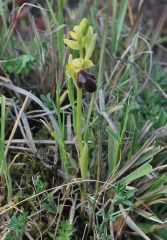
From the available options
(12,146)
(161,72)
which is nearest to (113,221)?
(12,146)

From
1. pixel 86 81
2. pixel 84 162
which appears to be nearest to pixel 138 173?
pixel 84 162

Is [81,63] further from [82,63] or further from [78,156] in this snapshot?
[78,156]

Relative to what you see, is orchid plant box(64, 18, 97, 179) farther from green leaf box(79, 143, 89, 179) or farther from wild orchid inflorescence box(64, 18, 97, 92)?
green leaf box(79, 143, 89, 179)

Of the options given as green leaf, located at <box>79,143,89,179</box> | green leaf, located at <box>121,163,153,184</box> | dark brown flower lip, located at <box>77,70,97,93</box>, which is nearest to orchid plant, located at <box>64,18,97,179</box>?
dark brown flower lip, located at <box>77,70,97,93</box>

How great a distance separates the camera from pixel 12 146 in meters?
1.51

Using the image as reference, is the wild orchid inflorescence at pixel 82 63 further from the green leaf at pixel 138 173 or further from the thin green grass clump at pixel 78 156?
the green leaf at pixel 138 173

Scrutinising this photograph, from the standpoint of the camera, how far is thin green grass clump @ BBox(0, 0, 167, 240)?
132cm

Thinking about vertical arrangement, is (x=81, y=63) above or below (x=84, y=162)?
above

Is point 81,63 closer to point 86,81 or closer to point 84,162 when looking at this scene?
point 86,81

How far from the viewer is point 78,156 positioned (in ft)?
4.68

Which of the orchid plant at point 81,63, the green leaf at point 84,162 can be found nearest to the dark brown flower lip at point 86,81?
the orchid plant at point 81,63

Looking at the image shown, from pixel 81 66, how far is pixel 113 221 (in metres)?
0.44

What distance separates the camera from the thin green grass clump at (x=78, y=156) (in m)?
1.32

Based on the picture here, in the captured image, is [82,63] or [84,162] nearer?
[82,63]
